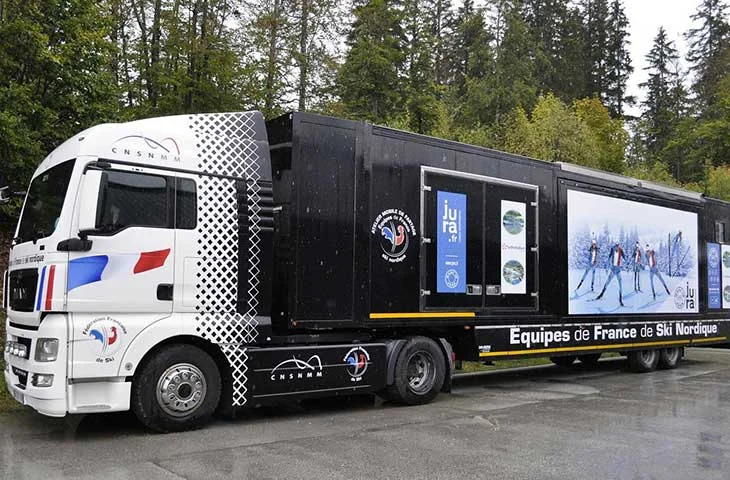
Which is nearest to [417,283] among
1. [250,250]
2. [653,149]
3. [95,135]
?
[250,250]

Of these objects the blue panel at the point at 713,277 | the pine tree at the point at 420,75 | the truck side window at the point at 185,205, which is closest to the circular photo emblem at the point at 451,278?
the truck side window at the point at 185,205

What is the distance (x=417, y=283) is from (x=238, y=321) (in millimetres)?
2684

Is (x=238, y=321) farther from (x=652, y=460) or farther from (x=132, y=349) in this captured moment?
(x=652, y=460)

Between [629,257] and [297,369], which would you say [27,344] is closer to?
[297,369]

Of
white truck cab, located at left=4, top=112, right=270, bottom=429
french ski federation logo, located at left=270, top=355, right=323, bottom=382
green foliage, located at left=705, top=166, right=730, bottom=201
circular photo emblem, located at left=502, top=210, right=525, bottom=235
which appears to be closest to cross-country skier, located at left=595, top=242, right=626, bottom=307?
circular photo emblem, located at left=502, top=210, right=525, bottom=235

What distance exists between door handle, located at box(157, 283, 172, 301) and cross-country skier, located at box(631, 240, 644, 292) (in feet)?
29.8

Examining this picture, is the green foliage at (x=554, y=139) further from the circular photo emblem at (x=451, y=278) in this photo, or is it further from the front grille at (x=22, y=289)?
the front grille at (x=22, y=289)

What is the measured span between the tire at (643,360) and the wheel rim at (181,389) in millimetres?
9232

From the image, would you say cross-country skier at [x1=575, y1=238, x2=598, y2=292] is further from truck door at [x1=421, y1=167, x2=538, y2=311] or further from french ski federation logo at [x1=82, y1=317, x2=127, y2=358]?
french ski federation logo at [x1=82, y1=317, x2=127, y2=358]

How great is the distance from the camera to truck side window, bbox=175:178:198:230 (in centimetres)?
741

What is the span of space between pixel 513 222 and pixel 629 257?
347 cm

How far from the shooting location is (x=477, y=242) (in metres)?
10.1

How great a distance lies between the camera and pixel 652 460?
647cm

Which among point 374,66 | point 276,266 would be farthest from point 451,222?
point 374,66
